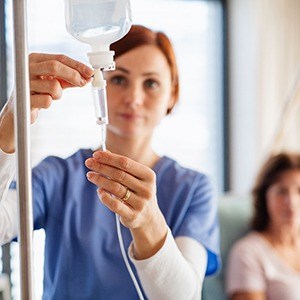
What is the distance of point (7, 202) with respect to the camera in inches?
22.7

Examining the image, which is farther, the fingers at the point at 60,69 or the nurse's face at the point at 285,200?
the nurse's face at the point at 285,200

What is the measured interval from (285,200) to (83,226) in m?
0.88

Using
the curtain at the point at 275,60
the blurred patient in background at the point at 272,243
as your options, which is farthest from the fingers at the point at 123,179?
the curtain at the point at 275,60

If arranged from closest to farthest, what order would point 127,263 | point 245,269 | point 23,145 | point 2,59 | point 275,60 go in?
point 23,145 < point 127,263 < point 2,59 < point 245,269 < point 275,60

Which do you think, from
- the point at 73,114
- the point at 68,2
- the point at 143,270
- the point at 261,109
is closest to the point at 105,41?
the point at 68,2

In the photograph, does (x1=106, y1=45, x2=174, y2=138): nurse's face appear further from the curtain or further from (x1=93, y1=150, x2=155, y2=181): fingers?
the curtain

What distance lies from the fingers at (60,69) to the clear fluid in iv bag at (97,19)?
2cm

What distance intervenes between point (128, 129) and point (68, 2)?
0.56 ft

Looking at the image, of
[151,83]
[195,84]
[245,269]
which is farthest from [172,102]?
[195,84]

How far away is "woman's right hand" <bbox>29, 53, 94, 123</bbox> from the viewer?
551 mm

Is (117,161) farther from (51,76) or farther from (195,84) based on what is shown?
(195,84)

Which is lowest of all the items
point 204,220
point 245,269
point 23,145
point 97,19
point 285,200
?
point 245,269

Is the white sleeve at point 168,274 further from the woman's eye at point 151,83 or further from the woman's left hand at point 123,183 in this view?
the woman's eye at point 151,83

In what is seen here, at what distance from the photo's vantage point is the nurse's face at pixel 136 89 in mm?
664
